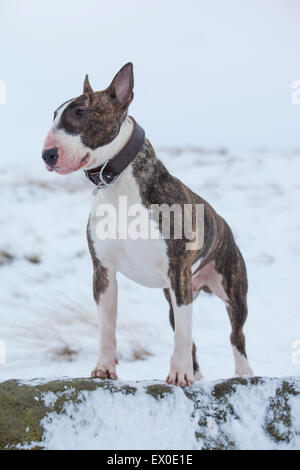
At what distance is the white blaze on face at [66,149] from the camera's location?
2.47 m

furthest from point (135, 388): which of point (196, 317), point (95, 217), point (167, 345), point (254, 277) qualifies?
point (254, 277)

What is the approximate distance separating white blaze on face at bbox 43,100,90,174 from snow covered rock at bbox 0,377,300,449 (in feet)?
3.44

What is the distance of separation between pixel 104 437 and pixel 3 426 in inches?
17.5

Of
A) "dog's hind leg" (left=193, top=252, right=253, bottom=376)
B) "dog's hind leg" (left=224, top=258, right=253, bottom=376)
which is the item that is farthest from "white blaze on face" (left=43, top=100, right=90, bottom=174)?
"dog's hind leg" (left=224, top=258, right=253, bottom=376)

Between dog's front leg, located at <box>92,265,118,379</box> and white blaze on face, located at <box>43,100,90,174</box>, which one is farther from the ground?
white blaze on face, located at <box>43,100,90,174</box>

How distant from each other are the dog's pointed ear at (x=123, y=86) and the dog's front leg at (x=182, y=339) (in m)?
0.96

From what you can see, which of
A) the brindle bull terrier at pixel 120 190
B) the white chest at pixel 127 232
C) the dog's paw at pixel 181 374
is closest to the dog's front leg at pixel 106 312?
the brindle bull terrier at pixel 120 190

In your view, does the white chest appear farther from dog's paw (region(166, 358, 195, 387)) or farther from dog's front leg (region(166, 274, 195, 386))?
dog's paw (region(166, 358, 195, 387))

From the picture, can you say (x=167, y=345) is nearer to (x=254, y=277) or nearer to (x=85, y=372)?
(x=85, y=372)

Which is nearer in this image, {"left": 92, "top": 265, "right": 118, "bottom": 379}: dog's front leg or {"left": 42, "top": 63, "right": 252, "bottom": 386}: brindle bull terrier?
{"left": 42, "top": 63, "right": 252, "bottom": 386}: brindle bull terrier

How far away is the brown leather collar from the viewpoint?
106 inches

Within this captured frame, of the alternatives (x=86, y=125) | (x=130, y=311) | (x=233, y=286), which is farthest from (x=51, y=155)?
(x=130, y=311)

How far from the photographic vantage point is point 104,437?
2.39 meters

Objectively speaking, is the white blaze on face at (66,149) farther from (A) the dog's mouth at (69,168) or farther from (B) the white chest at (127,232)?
(B) the white chest at (127,232)
